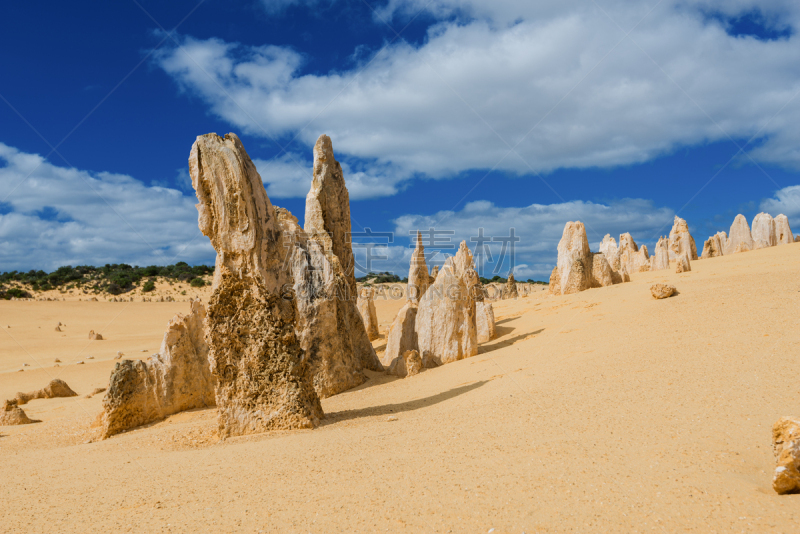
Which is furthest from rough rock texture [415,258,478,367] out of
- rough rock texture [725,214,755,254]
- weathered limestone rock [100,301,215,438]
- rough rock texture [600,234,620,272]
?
rough rock texture [725,214,755,254]

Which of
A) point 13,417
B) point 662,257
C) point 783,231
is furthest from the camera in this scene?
point 662,257

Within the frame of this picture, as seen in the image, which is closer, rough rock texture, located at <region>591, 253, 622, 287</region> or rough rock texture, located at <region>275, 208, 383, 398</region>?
rough rock texture, located at <region>275, 208, 383, 398</region>

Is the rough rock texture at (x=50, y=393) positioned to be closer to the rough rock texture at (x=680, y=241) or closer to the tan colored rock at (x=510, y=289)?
the tan colored rock at (x=510, y=289)

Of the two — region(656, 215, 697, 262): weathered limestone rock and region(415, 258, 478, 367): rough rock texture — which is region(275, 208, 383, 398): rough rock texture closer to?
region(415, 258, 478, 367): rough rock texture

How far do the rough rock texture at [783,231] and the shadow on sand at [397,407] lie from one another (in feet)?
90.5

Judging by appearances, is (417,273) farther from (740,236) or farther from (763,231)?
(763,231)

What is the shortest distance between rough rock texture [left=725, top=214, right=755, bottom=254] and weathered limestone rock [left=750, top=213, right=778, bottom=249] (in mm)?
252

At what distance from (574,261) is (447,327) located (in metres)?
8.36

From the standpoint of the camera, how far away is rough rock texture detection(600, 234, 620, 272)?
3052 cm

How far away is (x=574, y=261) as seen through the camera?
682 inches

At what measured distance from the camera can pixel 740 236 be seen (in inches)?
1089

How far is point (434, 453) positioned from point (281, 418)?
2.50 m

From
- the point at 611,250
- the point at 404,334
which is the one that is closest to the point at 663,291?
the point at 404,334

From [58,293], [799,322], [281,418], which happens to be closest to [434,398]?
[281,418]
